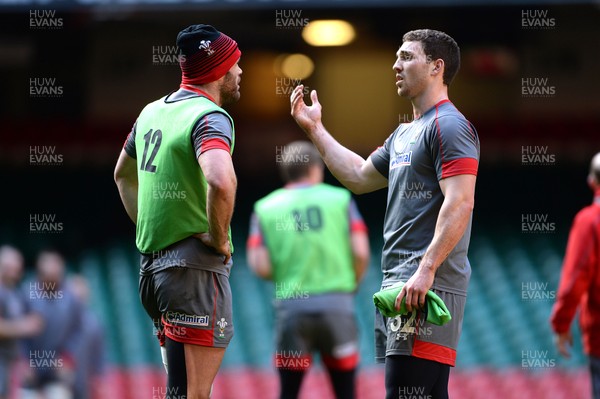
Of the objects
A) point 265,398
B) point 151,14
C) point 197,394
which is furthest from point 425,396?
point 151,14

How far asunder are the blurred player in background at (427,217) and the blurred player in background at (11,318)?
23.0ft

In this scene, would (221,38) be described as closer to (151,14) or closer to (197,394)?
(197,394)

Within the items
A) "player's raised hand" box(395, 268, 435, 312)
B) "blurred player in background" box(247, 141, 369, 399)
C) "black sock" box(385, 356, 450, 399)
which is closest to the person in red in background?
"blurred player in background" box(247, 141, 369, 399)

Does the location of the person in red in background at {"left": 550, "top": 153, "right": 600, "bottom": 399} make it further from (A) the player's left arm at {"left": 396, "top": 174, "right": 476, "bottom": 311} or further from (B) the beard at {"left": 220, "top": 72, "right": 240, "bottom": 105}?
(B) the beard at {"left": 220, "top": 72, "right": 240, "bottom": 105}

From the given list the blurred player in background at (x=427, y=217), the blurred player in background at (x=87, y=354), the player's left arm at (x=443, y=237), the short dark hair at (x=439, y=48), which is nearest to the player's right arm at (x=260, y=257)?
the blurred player in background at (x=427, y=217)

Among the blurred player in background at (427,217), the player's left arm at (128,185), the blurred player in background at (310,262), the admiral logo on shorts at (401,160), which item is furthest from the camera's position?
the blurred player in background at (310,262)

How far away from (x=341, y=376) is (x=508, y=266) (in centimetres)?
876

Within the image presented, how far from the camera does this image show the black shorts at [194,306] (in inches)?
184

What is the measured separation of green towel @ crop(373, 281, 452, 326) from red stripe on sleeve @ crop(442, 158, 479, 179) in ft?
1.69

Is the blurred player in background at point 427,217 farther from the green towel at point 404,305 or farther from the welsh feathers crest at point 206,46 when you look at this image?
the welsh feathers crest at point 206,46

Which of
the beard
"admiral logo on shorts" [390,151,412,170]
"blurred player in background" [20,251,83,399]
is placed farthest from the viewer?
"blurred player in background" [20,251,83,399]

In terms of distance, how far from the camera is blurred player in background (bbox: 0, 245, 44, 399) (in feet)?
36.2

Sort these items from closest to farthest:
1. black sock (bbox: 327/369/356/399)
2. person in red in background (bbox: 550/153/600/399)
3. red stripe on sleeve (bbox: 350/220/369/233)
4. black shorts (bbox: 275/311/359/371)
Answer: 1. person in red in background (bbox: 550/153/600/399)
2. black sock (bbox: 327/369/356/399)
3. black shorts (bbox: 275/311/359/371)
4. red stripe on sleeve (bbox: 350/220/369/233)

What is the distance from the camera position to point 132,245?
16594mm
